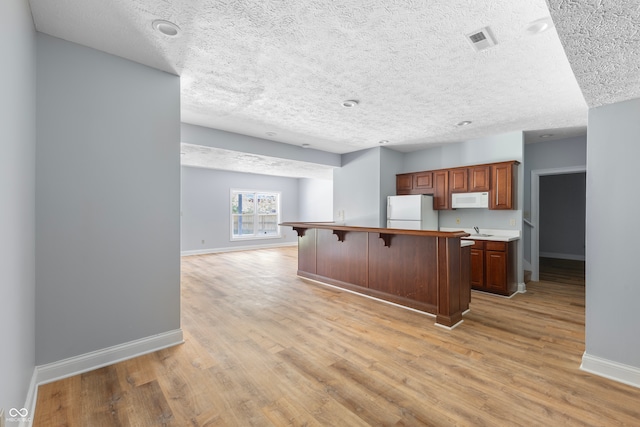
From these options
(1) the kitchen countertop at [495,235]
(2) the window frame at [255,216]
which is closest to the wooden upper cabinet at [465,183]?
(1) the kitchen countertop at [495,235]

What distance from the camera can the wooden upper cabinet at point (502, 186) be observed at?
4.46 m

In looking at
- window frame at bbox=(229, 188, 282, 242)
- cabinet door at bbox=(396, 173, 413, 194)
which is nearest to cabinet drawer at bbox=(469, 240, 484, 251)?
cabinet door at bbox=(396, 173, 413, 194)

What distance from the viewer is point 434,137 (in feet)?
16.2

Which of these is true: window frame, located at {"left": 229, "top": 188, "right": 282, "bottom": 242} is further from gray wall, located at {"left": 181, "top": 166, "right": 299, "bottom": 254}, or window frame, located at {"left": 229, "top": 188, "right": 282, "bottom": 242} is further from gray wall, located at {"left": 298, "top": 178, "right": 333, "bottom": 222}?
gray wall, located at {"left": 298, "top": 178, "right": 333, "bottom": 222}

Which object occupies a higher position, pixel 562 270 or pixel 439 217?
pixel 439 217

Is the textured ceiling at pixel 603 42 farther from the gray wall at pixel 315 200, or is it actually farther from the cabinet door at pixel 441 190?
the gray wall at pixel 315 200

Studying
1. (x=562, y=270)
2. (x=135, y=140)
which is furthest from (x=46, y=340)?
(x=562, y=270)

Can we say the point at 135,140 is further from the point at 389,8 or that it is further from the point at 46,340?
the point at 389,8

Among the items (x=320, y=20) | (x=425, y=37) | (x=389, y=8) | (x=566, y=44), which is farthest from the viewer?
(x=425, y=37)

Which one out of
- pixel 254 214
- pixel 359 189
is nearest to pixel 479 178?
pixel 359 189

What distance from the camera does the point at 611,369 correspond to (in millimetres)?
2113

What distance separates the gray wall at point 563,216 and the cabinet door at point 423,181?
4.38m

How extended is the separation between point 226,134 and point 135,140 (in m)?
2.40

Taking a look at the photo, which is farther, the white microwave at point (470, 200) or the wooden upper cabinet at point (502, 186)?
the white microwave at point (470, 200)
